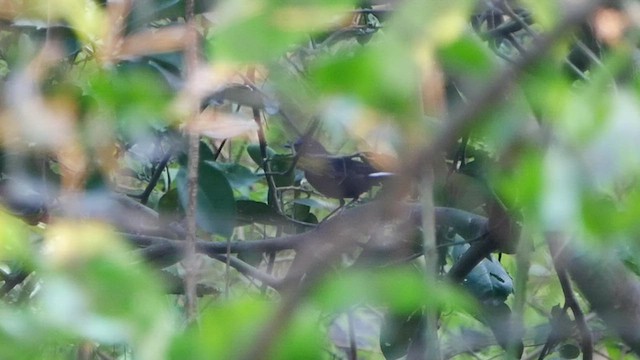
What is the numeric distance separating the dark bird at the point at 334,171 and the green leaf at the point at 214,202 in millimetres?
140

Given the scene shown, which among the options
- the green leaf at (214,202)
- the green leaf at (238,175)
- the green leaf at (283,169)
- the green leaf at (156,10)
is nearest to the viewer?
the green leaf at (156,10)

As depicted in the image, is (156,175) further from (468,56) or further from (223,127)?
(468,56)

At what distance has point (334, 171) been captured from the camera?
1.46m

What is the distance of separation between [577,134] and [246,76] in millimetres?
787

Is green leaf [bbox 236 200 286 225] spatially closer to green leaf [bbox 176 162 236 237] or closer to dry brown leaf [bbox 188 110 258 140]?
green leaf [bbox 176 162 236 237]

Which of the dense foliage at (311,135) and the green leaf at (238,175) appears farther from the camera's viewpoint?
the green leaf at (238,175)

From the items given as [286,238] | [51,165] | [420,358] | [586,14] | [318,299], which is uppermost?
[586,14]

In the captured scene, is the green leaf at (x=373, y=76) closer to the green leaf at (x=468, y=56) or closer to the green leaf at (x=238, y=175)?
the green leaf at (x=468, y=56)

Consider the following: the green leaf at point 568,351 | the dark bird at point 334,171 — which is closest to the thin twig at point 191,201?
the dark bird at point 334,171

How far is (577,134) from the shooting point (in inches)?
16.5

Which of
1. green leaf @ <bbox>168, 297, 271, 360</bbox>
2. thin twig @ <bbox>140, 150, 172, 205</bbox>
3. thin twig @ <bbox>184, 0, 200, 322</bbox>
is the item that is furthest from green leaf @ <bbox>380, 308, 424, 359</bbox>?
green leaf @ <bbox>168, 297, 271, 360</bbox>

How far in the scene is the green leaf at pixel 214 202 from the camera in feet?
4.33

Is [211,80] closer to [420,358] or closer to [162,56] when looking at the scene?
[162,56]

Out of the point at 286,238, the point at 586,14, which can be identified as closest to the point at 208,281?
the point at 286,238
